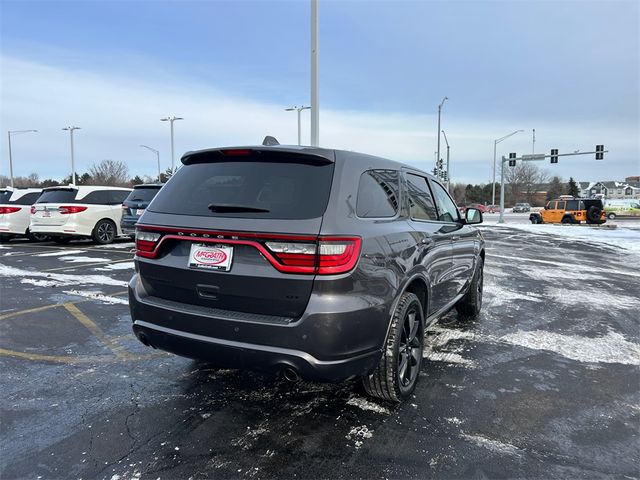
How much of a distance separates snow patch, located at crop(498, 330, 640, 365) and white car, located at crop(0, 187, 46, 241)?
13.9 meters

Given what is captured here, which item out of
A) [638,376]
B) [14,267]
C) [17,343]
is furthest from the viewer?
[14,267]

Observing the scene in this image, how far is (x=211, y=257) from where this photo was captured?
2.77m

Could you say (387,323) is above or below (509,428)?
above

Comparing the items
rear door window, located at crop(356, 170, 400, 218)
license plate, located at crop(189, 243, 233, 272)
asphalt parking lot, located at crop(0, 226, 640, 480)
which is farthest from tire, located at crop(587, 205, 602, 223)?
license plate, located at crop(189, 243, 233, 272)

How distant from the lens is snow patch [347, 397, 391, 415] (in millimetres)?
3152

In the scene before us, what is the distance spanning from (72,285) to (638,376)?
768cm

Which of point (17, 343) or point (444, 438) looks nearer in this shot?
point (444, 438)

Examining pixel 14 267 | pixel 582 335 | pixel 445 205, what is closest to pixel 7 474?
pixel 445 205

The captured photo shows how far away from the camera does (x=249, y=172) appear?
3.03 meters

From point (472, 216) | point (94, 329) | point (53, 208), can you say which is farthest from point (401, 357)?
point (53, 208)

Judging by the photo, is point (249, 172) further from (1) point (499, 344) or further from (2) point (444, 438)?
(1) point (499, 344)

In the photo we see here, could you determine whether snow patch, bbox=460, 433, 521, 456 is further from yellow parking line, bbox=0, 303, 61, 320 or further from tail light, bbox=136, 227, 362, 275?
yellow parking line, bbox=0, 303, 61, 320

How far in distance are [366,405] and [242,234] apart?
5.20 feet

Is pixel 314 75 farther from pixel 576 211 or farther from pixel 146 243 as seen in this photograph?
pixel 576 211
